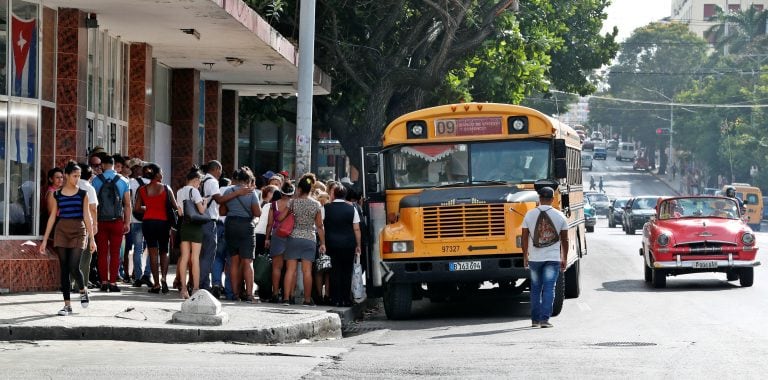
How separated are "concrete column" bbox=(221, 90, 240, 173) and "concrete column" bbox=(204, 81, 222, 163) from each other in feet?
8.31

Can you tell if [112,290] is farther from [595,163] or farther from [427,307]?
[595,163]

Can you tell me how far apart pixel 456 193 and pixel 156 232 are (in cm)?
394

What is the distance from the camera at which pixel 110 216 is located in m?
18.4

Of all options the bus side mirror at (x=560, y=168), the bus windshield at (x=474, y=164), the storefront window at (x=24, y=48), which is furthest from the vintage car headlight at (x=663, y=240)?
the storefront window at (x=24, y=48)

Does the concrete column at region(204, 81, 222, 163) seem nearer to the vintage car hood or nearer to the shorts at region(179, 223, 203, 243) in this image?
the vintage car hood

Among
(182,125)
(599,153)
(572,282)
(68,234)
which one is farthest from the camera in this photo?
(599,153)

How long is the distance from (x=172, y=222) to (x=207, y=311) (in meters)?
4.10

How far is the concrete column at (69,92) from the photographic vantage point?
19.5m

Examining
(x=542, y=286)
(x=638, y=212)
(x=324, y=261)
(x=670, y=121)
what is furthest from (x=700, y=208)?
(x=670, y=121)

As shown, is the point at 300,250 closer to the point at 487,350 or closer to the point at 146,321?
the point at 146,321

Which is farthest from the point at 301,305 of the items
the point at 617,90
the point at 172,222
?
the point at 617,90

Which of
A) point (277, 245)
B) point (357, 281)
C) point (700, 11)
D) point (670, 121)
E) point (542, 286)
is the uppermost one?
point (700, 11)

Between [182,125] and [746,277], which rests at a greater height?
[182,125]

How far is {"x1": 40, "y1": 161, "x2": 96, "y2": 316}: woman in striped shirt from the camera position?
615 inches
